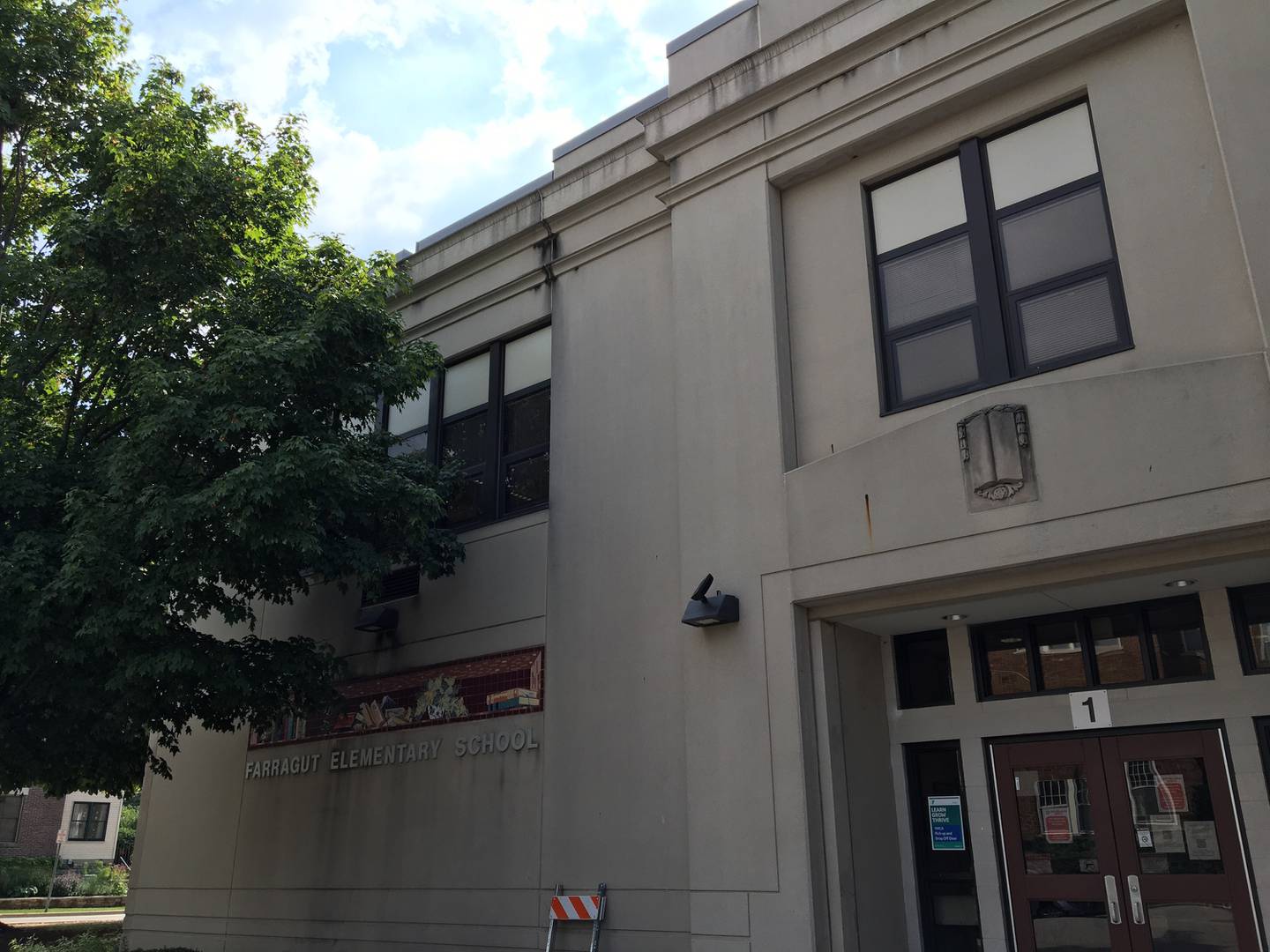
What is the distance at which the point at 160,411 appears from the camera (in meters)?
10.3

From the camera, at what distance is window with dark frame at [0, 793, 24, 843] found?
134 ft

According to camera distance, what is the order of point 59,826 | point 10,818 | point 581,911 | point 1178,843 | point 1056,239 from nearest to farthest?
1. point 1178,843
2. point 1056,239
3. point 581,911
4. point 10,818
5. point 59,826

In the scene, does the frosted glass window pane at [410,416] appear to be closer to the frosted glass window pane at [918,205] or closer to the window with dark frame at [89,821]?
the frosted glass window pane at [918,205]

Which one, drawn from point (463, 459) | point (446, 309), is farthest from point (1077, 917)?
point (446, 309)

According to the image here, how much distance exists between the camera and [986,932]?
9.02m

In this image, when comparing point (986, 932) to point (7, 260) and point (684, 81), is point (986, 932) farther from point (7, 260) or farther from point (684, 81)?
point (7, 260)

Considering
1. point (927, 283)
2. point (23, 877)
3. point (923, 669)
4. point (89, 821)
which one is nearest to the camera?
point (927, 283)

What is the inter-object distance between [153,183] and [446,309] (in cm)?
445

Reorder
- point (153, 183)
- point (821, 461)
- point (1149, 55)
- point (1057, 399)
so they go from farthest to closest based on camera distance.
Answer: point (153, 183)
point (821, 461)
point (1149, 55)
point (1057, 399)

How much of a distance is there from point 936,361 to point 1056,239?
4.82ft

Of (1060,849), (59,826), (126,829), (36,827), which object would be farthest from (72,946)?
(126,829)

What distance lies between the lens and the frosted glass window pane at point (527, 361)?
528 inches

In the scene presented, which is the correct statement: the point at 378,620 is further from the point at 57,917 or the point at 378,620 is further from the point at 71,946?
the point at 57,917

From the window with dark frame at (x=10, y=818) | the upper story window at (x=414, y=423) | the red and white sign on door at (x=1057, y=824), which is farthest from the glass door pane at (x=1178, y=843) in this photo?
the window with dark frame at (x=10, y=818)
